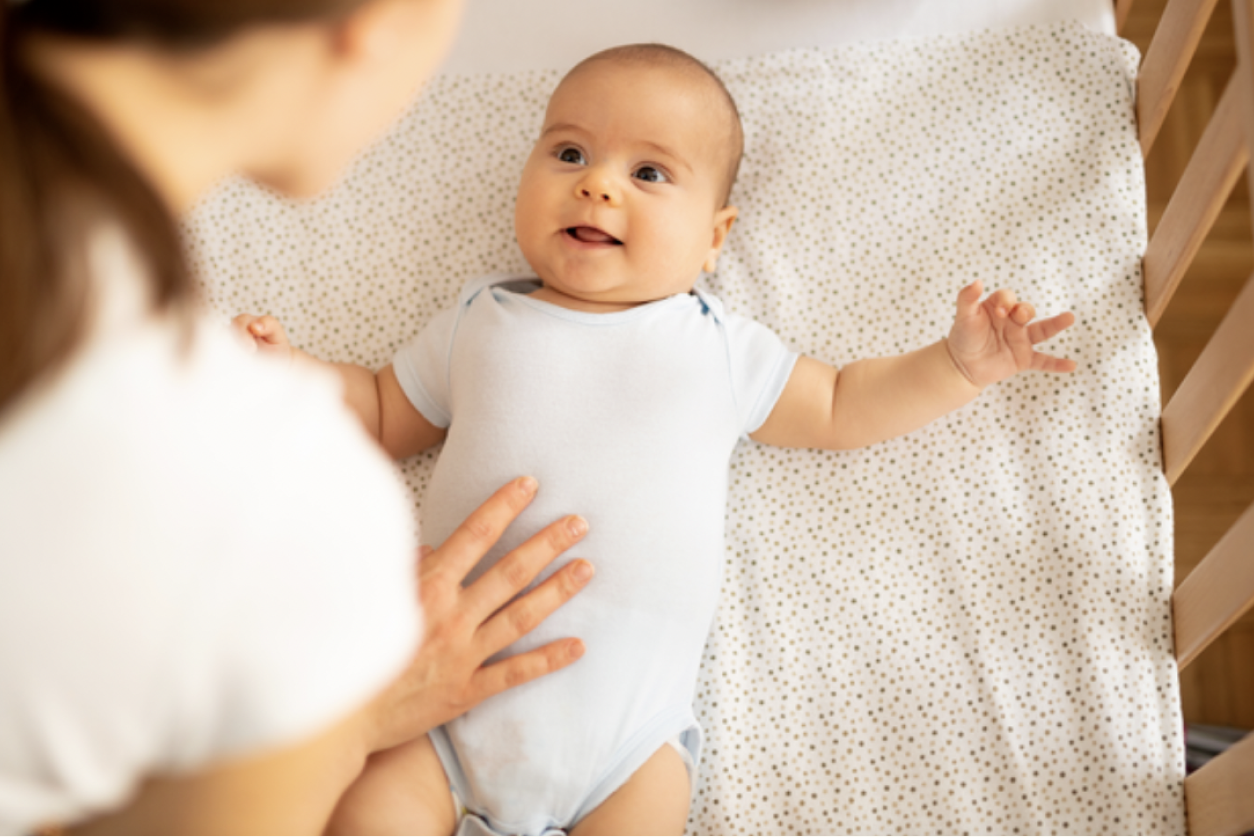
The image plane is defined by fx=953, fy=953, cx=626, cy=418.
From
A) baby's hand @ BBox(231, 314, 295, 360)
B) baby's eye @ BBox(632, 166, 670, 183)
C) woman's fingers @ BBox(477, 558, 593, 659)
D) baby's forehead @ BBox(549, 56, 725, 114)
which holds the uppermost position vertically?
baby's forehead @ BBox(549, 56, 725, 114)

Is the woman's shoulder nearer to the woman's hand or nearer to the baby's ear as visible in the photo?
the woman's hand

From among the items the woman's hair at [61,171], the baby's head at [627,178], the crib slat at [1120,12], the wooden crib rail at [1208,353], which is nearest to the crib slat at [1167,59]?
the wooden crib rail at [1208,353]

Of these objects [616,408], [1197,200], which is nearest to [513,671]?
[616,408]

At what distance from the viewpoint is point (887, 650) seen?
104cm

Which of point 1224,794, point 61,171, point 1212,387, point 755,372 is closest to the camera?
point 61,171

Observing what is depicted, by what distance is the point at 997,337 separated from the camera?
1.01 metres

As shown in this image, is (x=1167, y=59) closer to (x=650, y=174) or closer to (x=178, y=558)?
(x=650, y=174)

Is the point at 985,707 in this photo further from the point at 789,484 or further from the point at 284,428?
the point at 284,428

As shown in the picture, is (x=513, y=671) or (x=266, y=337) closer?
(x=513, y=671)

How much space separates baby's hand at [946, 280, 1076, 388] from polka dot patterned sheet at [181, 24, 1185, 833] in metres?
0.09

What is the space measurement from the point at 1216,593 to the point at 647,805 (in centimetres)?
58

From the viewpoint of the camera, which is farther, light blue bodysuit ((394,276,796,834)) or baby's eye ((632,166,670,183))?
baby's eye ((632,166,670,183))

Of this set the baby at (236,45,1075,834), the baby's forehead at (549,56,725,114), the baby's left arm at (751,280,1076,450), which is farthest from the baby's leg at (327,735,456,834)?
the baby's forehead at (549,56,725,114)

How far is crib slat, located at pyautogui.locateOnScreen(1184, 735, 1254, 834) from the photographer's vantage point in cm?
82
